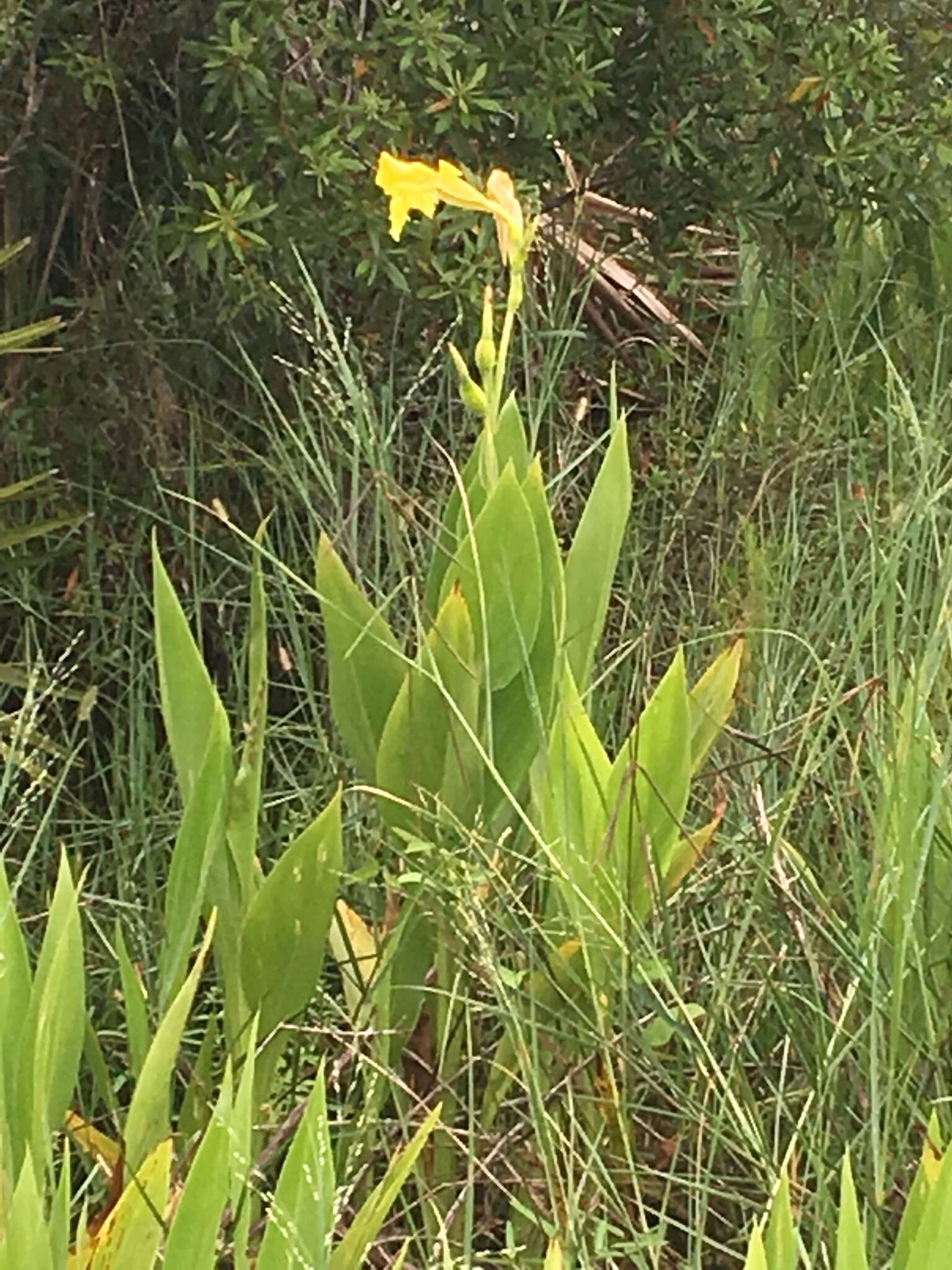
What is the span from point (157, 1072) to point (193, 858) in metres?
0.15

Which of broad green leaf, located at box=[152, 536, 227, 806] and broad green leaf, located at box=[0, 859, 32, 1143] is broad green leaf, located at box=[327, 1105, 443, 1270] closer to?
broad green leaf, located at box=[0, 859, 32, 1143]

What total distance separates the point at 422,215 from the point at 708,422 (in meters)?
0.69

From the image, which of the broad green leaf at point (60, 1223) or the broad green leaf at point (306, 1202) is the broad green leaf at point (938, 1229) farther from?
the broad green leaf at point (60, 1223)

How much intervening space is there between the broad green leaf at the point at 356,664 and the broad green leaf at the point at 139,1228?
446 millimetres

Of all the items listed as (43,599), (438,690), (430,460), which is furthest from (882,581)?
(43,599)

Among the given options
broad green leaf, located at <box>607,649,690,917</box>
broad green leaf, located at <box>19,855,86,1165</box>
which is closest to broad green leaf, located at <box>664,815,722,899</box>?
broad green leaf, located at <box>607,649,690,917</box>

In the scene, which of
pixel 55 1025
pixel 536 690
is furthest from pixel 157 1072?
pixel 536 690

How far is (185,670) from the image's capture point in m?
1.18

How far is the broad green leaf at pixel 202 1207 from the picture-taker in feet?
2.48

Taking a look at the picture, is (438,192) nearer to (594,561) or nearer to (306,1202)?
(594,561)

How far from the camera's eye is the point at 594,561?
1.31 metres

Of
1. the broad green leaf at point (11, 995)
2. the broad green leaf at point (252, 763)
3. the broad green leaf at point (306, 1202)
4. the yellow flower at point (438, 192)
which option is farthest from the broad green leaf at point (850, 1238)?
the yellow flower at point (438, 192)

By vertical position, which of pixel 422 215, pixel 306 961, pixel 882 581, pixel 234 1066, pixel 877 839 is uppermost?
pixel 422 215

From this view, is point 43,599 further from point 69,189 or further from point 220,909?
point 220,909
